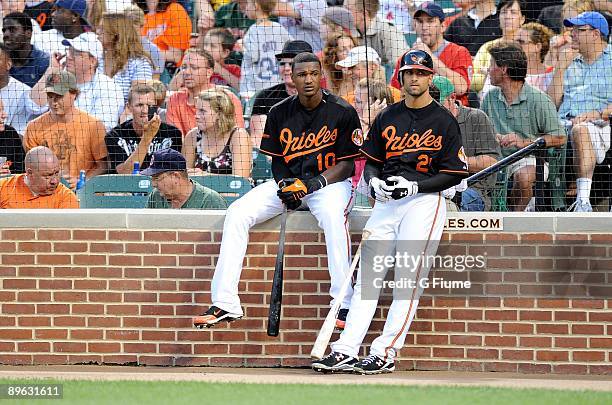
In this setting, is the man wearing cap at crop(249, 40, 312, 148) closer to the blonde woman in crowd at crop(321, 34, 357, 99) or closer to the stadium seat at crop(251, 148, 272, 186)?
the stadium seat at crop(251, 148, 272, 186)

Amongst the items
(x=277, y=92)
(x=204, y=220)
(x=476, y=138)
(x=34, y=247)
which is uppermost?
(x=277, y=92)

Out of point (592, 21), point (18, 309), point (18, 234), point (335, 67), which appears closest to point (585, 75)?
point (592, 21)

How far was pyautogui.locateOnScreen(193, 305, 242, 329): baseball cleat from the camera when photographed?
704cm

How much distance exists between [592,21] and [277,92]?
2926 millimetres

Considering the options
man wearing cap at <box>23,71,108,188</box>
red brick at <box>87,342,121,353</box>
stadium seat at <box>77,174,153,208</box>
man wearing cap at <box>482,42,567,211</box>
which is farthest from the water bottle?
man wearing cap at <box>482,42,567,211</box>

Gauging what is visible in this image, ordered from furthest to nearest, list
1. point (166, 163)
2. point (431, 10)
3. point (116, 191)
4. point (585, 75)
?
point (431, 10), point (585, 75), point (116, 191), point (166, 163)

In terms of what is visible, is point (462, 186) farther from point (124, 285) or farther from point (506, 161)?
point (124, 285)

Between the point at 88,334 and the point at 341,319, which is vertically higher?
the point at 341,319

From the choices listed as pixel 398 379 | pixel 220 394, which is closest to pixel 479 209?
pixel 398 379

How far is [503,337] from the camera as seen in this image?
7.31 m

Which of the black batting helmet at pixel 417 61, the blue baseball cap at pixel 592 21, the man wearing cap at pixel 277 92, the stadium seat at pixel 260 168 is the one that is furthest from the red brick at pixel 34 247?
the blue baseball cap at pixel 592 21

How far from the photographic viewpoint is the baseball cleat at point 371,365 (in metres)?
6.96

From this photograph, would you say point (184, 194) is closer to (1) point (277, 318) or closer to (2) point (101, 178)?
(2) point (101, 178)

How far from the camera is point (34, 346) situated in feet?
25.0
